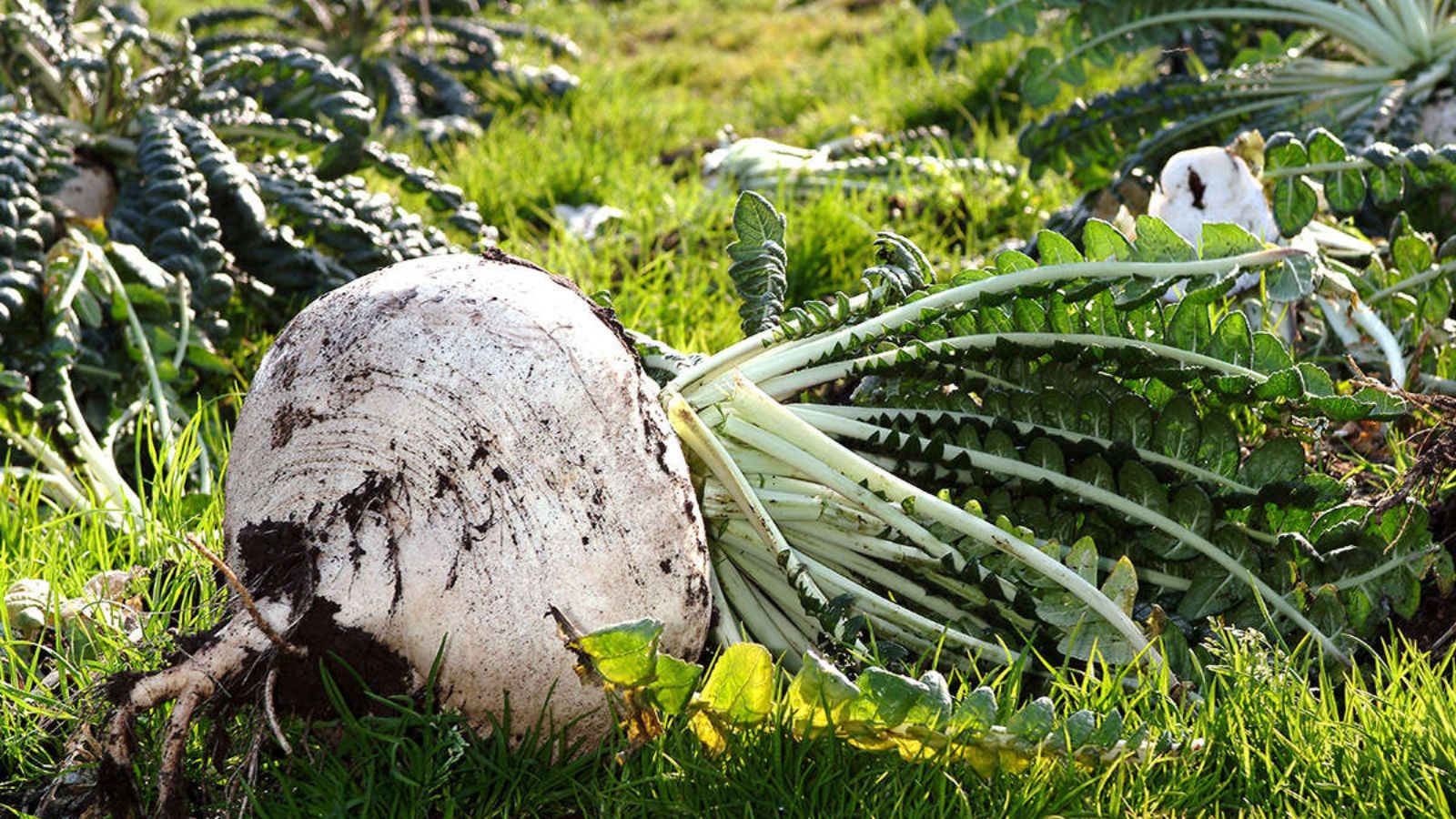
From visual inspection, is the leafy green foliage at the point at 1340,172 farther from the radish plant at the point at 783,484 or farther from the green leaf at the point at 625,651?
the green leaf at the point at 625,651

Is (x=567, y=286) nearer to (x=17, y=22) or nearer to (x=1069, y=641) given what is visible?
(x=1069, y=641)

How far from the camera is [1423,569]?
2.06 meters

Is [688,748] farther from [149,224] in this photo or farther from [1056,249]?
[149,224]

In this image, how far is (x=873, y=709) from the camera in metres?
1.66

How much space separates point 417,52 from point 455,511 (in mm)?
4362

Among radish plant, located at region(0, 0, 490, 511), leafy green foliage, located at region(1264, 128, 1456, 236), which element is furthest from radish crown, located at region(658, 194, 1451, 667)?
radish plant, located at region(0, 0, 490, 511)

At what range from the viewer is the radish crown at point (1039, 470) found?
1931 millimetres

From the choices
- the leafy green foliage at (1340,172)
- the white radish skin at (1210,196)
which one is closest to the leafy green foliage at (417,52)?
the white radish skin at (1210,196)

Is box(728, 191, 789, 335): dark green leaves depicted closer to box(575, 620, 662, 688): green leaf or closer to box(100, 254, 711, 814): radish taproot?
box(100, 254, 711, 814): radish taproot

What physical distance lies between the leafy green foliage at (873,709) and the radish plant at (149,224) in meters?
1.25

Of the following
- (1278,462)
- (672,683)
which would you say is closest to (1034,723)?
(672,683)

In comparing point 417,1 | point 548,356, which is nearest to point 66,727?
point 548,356

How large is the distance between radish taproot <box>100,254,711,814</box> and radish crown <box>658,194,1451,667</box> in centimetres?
18

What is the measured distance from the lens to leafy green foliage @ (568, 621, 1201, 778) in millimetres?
1628
